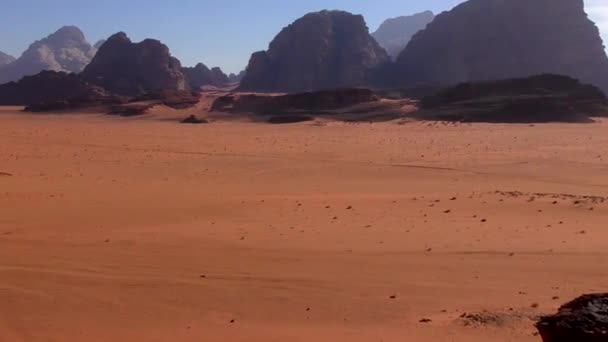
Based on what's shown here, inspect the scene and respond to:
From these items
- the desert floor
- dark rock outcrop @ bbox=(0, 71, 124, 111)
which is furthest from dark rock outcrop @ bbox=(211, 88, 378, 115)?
the desert floor

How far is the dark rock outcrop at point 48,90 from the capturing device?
72700 millimetres

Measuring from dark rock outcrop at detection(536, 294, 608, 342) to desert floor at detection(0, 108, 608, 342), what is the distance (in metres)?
1.61

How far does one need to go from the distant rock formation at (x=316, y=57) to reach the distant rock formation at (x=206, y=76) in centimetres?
1625

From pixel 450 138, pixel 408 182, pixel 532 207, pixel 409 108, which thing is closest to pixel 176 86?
pixel 409 108

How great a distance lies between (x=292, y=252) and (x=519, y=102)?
44.2 meters

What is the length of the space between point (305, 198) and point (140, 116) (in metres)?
45.7

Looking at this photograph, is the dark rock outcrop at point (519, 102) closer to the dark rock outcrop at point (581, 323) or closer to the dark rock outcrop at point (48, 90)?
the dark rock outcrop at point (48, 90)

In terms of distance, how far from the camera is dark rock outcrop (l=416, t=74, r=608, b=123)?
47094 millimetres

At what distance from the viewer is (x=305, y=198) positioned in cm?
1330

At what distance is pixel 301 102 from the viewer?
57.3 metres

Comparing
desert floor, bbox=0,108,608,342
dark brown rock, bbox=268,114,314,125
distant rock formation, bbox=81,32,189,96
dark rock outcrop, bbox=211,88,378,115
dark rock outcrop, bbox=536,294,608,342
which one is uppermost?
distant rock formation, bbox=81,32,189,96

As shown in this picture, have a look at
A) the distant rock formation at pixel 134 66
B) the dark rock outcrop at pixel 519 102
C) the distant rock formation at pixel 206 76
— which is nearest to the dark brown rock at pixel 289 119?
the dark rock outcrop at pixel 519 102

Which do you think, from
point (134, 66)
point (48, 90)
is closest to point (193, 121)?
point (48, 90)

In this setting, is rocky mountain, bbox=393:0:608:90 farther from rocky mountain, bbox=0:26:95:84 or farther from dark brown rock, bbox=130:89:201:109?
rocky mountain, bbox=0:26:95:84
